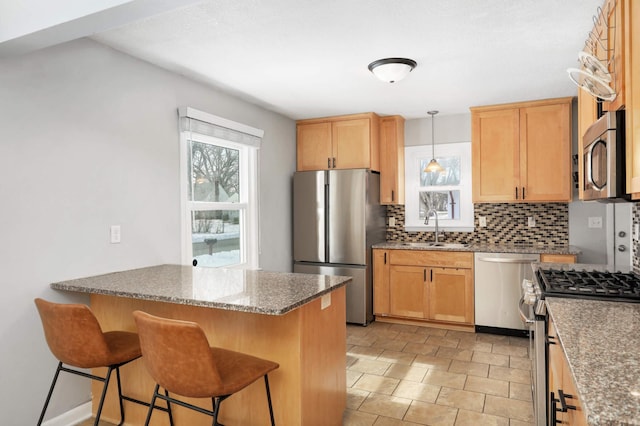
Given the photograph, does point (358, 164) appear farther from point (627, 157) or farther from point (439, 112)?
point (627, 157)

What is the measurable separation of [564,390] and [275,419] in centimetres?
132

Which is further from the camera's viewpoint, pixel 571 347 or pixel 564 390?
pixel 564 390

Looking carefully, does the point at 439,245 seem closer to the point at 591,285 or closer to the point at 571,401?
the point at 591,285

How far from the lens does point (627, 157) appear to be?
1.61 m

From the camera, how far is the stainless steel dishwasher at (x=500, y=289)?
13.2ft

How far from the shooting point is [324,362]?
Answer: 89.5 inches

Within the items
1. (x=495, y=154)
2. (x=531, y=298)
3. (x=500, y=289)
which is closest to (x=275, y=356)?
(x=531, y=298)

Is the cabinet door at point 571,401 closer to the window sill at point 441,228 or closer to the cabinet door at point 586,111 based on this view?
the cabinet door at point 586,111

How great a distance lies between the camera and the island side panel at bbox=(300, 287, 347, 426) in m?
2.10

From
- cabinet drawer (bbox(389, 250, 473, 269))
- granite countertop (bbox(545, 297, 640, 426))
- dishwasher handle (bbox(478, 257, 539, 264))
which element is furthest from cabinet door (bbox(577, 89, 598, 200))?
cabinet drawer (bbox(389, 250, 473, 269))

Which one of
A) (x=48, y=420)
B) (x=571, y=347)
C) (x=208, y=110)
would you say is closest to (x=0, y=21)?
(x=208, y=110)

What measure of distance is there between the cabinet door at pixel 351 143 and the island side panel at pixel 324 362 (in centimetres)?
244

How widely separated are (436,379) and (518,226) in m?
2.19

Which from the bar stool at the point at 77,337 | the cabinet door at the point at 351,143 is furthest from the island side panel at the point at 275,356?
the cabinet door at the point at 351,143
